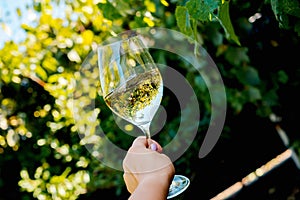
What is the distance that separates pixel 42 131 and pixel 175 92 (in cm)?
88

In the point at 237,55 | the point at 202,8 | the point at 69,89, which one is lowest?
the point at 69,89

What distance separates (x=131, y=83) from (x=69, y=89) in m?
1.71

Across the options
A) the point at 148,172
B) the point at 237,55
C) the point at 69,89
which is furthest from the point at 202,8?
the point at 69,89

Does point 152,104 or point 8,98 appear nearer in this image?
point 152,104

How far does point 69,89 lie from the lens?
Answer: 254 cm

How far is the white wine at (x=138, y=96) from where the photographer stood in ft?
2.81

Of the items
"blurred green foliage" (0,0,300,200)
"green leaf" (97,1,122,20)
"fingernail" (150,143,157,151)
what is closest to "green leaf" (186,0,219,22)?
"fingernail" (150,143,157,151)

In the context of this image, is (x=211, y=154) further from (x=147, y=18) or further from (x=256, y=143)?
(x=147, y=18)

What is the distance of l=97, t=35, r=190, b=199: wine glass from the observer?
2.82 ft

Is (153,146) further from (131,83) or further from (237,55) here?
(237,55)

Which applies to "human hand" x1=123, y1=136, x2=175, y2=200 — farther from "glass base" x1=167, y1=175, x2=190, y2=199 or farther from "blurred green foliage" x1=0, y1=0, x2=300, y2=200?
"blurred green foliage" x1=0, y1=0, x2=300, y2=200

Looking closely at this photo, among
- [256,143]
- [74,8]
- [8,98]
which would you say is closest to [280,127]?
[256,143]

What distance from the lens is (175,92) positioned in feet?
8.07

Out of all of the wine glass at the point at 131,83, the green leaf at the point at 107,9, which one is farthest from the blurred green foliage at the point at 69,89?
the wine glass at the point at 131,83
